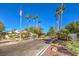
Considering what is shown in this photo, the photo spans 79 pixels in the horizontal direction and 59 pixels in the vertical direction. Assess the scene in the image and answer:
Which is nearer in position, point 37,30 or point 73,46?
point 73,46

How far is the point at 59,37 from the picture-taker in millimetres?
18875

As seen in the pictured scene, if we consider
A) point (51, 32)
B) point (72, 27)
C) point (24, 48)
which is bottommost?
point (24, 48)

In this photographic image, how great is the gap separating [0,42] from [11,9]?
108 cm

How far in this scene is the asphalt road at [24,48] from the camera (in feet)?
60.9

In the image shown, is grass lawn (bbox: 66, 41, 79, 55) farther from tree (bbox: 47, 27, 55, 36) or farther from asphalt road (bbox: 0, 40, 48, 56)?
asphalt road (bbox: 0, 40, 48, 56)

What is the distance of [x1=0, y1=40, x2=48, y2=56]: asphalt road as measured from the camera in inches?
731

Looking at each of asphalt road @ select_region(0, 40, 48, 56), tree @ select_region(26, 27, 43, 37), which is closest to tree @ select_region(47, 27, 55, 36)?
tree @ select_region(26, 27, 43, 37)

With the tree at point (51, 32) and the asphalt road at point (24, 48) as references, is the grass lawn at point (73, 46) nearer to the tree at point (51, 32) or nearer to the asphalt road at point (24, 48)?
the tree at point (51, 32)

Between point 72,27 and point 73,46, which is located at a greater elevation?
point 72,27

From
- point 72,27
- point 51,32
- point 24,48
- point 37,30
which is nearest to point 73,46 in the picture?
point 72,27

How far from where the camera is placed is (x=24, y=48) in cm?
1881

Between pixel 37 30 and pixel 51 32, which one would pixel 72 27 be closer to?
pixel 51 32

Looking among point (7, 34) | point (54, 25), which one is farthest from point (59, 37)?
point (7, 34)

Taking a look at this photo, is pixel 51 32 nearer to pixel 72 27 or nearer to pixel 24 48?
pixel 72 27
